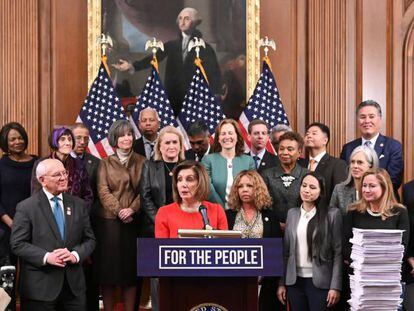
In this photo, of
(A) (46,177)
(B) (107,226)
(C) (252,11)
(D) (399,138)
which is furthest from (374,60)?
(A) (46,177)

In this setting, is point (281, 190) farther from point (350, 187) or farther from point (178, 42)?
point (178, 42)

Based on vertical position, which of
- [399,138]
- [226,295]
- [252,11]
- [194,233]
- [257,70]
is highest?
[252,11]

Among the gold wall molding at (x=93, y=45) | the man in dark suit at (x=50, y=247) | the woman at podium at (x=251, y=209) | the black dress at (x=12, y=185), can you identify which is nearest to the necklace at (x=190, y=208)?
the woman at podium at (x=251, y=209)

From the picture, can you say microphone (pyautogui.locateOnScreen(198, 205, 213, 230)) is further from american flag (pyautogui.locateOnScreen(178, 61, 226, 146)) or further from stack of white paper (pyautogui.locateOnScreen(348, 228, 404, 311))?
american flag (pyautogui.locateOnScreen(178, 61, 226, 146))

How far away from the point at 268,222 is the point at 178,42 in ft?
11.0

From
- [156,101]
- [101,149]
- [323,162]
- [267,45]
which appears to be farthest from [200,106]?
[323,162]

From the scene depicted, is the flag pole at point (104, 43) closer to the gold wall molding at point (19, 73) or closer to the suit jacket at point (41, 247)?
the gold wall molding at point (19, 73)

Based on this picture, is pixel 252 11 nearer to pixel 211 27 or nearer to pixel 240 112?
pixel 211 27

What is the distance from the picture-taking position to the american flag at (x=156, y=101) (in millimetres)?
8258

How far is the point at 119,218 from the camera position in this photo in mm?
6633

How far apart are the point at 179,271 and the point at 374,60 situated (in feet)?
15.4

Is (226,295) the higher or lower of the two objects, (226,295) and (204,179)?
the lower

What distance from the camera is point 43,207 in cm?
566

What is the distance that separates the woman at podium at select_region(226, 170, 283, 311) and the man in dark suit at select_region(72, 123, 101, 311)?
4.26 ft
